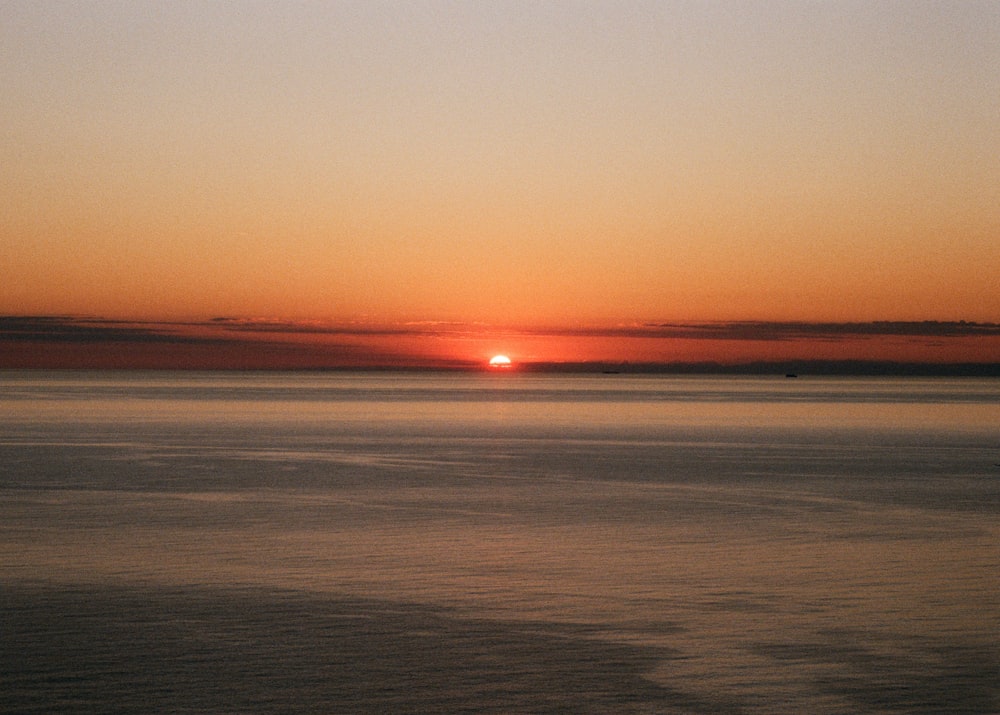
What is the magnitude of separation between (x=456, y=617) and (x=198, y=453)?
36406 mm

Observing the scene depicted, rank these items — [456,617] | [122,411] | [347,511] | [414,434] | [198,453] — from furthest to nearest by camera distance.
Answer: [122,411], [414,434], [198,453], [347,511], [456,617]

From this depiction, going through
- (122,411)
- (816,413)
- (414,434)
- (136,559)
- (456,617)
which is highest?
(816,413)

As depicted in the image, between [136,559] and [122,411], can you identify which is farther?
[122,411]

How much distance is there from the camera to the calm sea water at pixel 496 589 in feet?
48.8

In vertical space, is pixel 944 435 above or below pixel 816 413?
below

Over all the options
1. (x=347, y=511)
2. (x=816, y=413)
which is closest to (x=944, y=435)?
(x=816, y=413)

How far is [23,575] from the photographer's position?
2153 centimetres

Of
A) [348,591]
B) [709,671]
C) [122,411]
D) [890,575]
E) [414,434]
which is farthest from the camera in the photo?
[122,411]

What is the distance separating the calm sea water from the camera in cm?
1488

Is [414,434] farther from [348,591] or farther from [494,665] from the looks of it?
[494,665]

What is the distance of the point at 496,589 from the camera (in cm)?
2077

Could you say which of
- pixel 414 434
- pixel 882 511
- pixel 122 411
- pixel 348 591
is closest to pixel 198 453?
pixel 414 434

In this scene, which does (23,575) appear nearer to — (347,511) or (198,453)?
(347,511)

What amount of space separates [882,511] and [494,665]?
1944 centimetres
